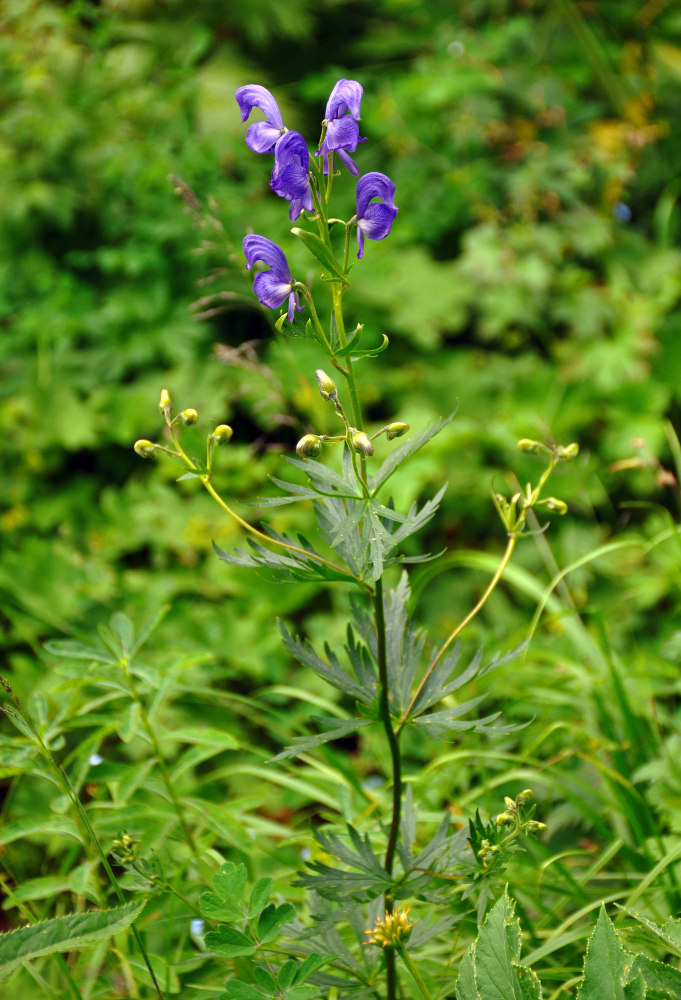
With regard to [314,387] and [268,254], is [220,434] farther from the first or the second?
[314,387]

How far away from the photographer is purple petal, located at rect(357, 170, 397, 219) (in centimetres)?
88

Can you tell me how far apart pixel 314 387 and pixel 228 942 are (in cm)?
193

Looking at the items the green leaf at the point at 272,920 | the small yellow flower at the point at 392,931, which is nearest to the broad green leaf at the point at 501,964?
the small yellow flower at the point at 392,931

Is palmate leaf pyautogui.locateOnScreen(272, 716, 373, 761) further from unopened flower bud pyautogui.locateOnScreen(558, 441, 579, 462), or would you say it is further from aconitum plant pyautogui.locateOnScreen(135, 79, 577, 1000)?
unopened flower bud pyautogui.locateOnScreen(558, 441, 579, 462)

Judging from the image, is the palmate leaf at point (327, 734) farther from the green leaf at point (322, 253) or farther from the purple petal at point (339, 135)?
the purple petal at point (339, 135)

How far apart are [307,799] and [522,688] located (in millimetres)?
568

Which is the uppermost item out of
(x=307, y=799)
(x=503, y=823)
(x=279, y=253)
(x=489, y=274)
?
(x=279, y=253)

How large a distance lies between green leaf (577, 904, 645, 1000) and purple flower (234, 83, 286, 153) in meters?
0.91

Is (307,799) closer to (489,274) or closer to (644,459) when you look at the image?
(644,459)

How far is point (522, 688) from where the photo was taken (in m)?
1.76

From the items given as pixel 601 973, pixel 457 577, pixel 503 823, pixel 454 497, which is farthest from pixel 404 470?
pixel 601 973

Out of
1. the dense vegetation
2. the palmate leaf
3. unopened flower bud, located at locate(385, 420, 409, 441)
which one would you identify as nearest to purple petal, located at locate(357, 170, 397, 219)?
unopened flower bud, located at locate(385, 420, 409, 441)

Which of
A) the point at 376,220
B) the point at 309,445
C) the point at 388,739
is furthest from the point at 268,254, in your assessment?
the point at 388,739

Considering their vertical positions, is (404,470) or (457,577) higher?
(404,470)
